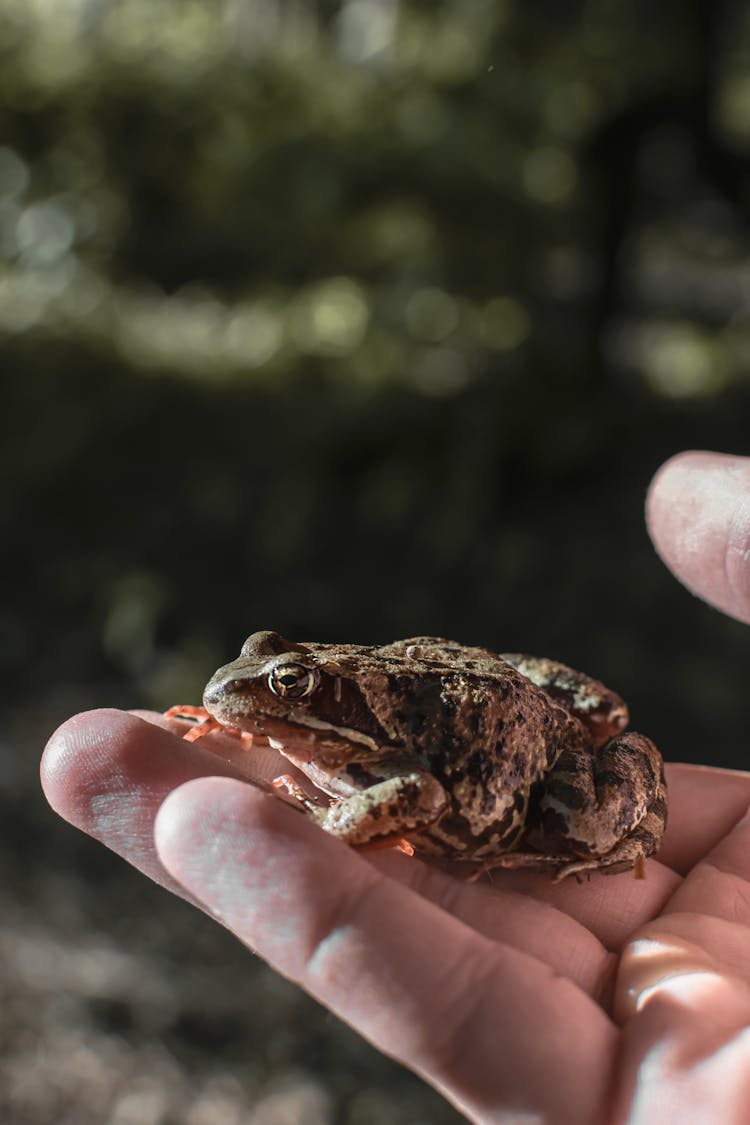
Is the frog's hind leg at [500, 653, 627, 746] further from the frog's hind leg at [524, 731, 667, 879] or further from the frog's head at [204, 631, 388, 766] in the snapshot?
the frog's head at [204, 631, 388, 766]

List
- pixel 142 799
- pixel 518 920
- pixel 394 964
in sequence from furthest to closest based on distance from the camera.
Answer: pixel 518 920, pixel 142 799, pixel 394 964

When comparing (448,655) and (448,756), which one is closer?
(448,756)

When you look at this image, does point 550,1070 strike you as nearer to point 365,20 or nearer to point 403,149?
point 403,149

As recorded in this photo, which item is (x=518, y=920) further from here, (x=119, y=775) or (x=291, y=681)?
(x=119, y=775)

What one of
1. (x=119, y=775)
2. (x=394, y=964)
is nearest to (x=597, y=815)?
(x=394, y=964)

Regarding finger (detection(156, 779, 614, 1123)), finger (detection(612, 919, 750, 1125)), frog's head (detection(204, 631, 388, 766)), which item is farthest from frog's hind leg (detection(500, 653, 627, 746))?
finger (detection(156, 779, 614, 1123))
